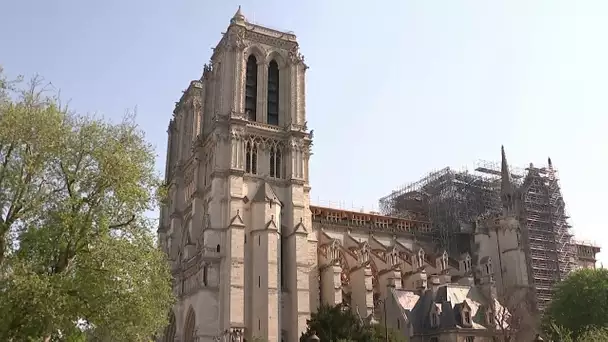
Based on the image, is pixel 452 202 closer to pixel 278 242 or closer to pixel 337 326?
pixel 278 242

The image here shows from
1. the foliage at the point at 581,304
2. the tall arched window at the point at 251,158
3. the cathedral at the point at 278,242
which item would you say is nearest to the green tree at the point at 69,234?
the cathedral at the point at 278,242

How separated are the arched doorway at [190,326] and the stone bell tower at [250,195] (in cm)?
17

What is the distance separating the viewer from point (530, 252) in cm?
5834

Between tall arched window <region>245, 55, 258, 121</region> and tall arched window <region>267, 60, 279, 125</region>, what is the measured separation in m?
1.44

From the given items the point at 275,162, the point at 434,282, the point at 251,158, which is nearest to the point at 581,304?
the point at 434,282

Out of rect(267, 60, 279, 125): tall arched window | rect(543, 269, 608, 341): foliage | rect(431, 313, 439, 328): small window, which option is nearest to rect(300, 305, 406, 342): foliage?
rect(431, 313, 439, 328): small window

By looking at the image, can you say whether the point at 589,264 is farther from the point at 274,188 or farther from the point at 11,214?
the point at 11,214

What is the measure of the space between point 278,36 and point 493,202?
29.7m

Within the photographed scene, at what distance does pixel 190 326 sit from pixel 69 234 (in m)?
30.1

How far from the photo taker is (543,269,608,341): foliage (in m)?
47.0

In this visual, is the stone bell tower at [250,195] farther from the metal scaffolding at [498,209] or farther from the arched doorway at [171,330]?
the metal scaffolding at [498,209]

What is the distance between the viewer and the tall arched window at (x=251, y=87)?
5472 cm

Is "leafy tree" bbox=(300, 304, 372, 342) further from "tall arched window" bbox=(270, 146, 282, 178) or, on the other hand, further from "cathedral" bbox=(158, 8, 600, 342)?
"tall arched window" bbox=(270, 146, 282, 178)

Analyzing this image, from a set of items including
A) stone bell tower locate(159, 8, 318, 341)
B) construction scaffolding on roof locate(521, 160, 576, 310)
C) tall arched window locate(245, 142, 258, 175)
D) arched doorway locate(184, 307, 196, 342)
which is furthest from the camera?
construction scaffolding on roof locate(521, 160, 576, 310)
